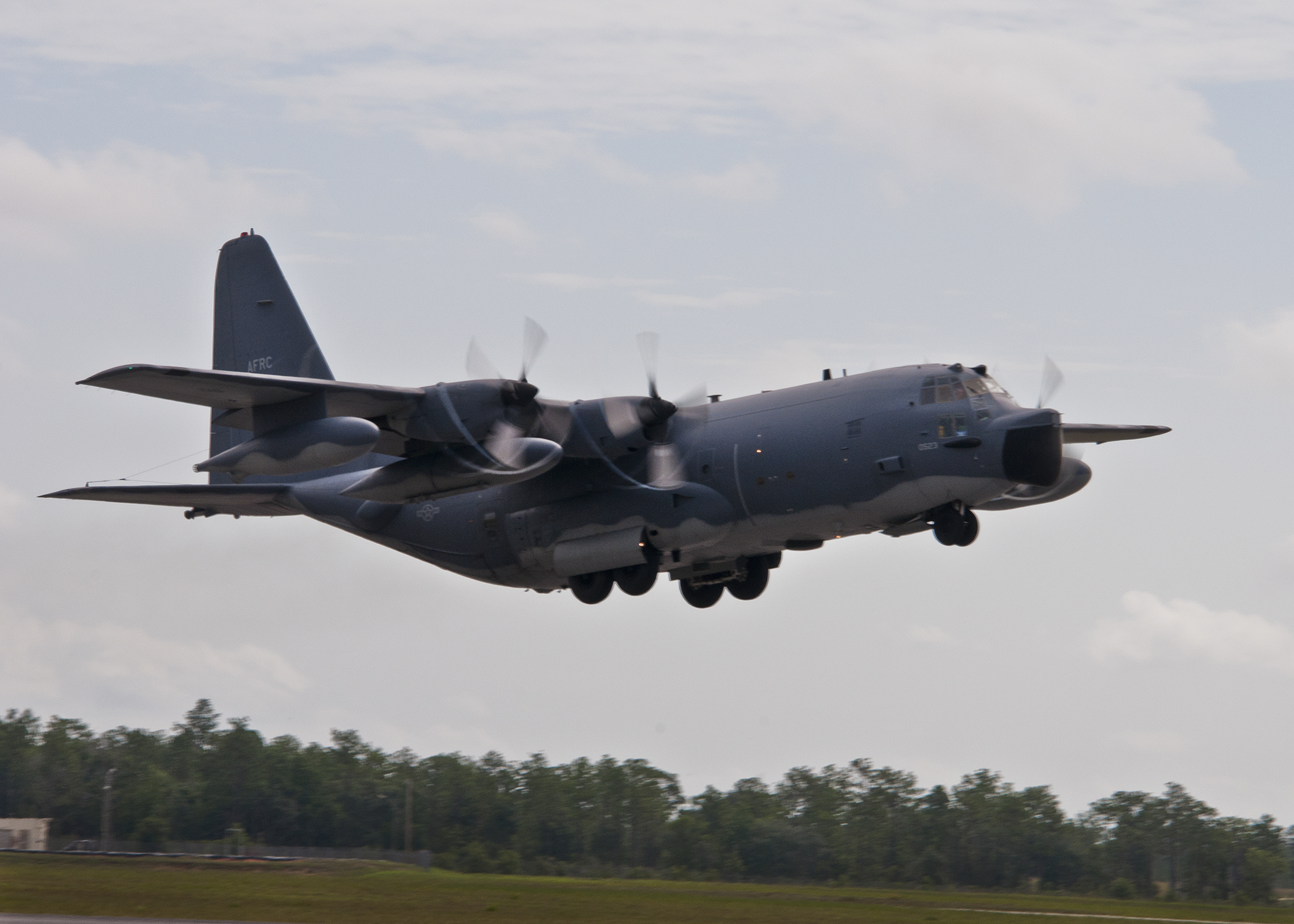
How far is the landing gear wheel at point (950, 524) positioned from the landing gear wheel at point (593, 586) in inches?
238

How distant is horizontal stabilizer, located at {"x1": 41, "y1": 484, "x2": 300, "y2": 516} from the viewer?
84.3 ft

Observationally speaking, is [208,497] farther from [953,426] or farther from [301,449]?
[953,426]

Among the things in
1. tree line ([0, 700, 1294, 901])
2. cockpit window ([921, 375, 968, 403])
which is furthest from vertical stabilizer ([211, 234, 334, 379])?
tree line ([0, 700, 1294, 901])

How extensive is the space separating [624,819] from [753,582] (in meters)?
34.6

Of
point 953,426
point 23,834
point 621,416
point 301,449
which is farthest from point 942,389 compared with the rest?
point 23,834

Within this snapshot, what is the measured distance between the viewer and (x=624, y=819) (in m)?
59.2

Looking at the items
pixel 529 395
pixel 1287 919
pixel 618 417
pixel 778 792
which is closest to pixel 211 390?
pixel 529 395

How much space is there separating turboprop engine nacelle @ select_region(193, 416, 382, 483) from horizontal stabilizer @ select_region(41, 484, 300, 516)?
15.6ft

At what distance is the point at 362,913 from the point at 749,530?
29.5 feet

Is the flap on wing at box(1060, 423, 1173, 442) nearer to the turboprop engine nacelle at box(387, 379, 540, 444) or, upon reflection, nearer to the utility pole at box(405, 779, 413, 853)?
the turboprop engine nacelle at box(387, 379, 540, 444)

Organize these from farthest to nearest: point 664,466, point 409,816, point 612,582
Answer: point 409,816 < point 612,582 < point 664,466

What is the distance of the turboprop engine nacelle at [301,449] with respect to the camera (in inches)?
817

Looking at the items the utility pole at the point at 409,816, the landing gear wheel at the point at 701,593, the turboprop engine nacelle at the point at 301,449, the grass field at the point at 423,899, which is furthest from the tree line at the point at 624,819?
the turboprop engine nacelle at the point at 301,449

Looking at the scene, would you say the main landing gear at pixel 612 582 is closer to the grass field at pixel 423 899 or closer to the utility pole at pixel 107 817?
the grass field at pixel 423 899
